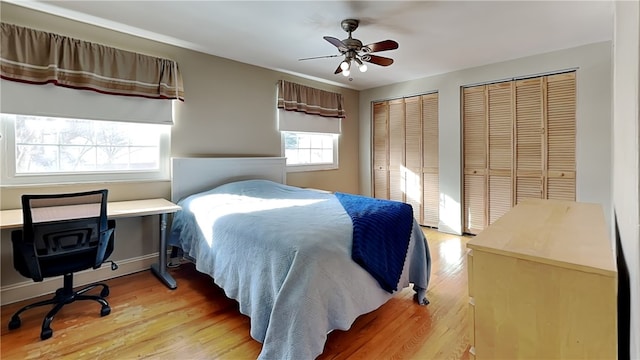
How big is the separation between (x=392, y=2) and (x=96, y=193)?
2.62 m

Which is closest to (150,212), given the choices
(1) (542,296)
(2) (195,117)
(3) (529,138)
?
(2) (195,117)

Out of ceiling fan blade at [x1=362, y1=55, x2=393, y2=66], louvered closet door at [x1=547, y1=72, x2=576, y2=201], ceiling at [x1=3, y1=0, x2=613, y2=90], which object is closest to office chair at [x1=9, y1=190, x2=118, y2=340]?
ceiling at [x1=3, y1=0, x2=613, y2=90]

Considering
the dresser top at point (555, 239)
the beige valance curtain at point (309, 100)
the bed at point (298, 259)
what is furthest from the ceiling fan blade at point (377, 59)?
the dresser top at point (555, 239)

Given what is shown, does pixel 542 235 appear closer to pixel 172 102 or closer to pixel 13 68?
pixel 172 102

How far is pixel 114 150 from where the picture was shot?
299 cm

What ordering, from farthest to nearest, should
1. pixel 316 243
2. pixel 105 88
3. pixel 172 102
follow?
1. pixel 172 102
2. pixel 105 88
3. pixel 316 243

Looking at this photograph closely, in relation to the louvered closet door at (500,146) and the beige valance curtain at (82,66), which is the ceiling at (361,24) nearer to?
the beige valance curtain at (82,66)

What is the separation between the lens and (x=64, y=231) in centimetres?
206

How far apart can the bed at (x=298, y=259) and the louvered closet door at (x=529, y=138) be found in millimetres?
2289

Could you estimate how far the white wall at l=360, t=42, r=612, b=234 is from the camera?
327 centimetres

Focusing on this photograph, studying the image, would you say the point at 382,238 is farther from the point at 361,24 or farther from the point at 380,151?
the point at 380,151

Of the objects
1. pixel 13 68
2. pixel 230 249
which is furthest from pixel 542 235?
pixel 13 68

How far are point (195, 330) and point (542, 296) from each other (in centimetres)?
201

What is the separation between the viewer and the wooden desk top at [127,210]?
2.08 meters
